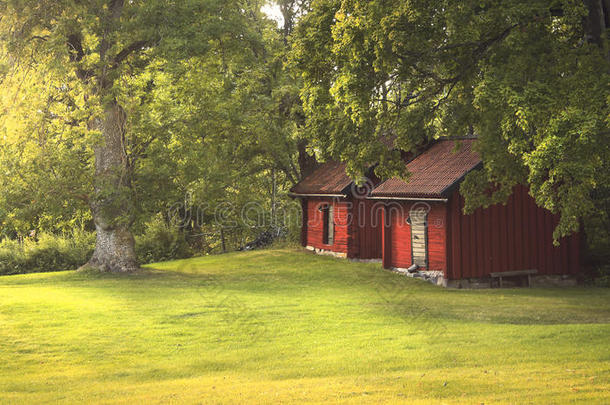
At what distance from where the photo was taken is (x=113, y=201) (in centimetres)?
2511

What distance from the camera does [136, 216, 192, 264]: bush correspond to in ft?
114

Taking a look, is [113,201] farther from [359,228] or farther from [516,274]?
[516,274]

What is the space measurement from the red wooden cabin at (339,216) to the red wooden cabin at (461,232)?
377cm

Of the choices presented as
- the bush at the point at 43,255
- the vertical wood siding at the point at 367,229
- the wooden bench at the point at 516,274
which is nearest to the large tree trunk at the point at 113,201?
the bush at the point at 43,255

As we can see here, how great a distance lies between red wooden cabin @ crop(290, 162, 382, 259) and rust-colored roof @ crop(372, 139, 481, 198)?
337 cm

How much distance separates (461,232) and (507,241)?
210cm

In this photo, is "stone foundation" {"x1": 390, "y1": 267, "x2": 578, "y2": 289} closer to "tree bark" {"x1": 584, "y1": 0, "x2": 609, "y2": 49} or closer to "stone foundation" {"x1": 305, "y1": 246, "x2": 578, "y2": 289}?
"stone foundation" {"x1": 305, "y1": 246, "x2": 578, "y2": 289}

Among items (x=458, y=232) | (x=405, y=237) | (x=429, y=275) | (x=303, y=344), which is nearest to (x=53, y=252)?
(x=405, y=237)

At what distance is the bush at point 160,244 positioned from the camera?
3475 cm

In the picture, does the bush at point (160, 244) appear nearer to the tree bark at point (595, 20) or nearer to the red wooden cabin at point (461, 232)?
the red wooden cabin at point (461, 232)

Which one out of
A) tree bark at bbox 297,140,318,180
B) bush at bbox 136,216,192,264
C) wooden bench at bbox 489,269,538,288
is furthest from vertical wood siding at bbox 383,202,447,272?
bush at bbox 136,216,192,264

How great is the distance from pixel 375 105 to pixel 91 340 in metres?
10.0

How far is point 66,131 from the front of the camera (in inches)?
938
